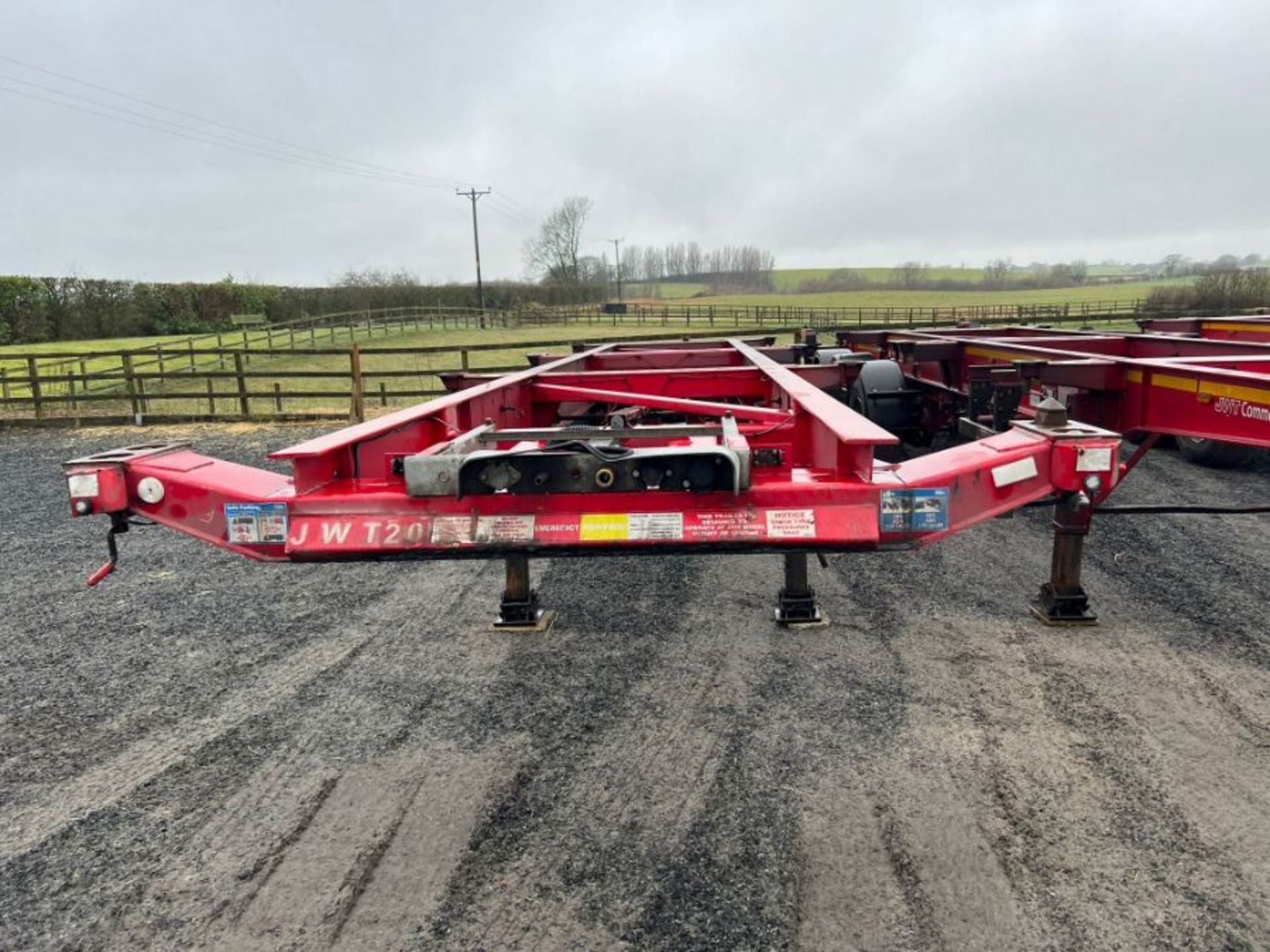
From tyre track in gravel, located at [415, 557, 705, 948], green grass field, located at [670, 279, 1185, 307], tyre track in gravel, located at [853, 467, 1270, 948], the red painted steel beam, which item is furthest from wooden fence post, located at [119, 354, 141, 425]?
green grass field, located at [670, 279, 1185, 307]

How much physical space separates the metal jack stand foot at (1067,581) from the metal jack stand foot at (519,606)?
2.31m

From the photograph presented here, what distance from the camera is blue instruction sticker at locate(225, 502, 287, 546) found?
8.00 ft

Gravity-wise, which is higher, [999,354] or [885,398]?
[999,354]

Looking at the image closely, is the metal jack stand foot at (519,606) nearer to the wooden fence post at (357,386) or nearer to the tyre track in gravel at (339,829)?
the tyre track in gravel at (339,829)

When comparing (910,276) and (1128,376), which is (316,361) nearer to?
(1128,376)

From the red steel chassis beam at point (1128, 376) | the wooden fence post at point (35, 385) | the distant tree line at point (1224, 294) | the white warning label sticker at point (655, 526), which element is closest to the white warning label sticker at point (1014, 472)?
the white warning label sticker at point (655, 526)

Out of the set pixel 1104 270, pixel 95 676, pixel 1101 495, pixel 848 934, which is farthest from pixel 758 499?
pixel 1104 270

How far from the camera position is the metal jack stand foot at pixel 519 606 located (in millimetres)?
3840

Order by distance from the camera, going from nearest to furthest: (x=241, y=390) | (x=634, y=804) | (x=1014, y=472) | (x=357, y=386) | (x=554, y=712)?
(x=634, y=804) < (x=1014, y=472) < (x=554, y=712) < (x=357, y=386) < (x=241, y=390)

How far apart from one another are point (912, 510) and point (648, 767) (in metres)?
1.19

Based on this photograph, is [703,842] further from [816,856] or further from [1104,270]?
[1104,270]

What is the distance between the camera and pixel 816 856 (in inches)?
85.9

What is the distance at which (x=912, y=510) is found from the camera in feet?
7.64

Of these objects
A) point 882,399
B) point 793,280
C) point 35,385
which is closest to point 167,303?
point 35,385
